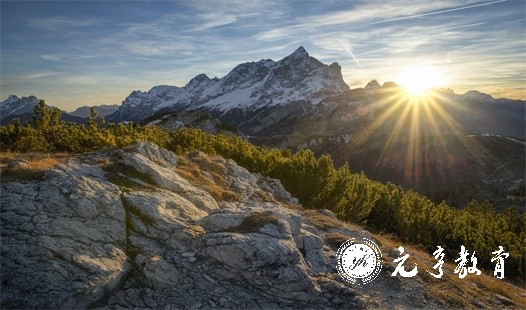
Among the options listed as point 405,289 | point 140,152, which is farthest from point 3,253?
point 405,289

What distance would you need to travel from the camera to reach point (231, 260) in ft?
32.4

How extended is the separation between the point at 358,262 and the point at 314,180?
11.7 metres

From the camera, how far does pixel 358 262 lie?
11.7 m

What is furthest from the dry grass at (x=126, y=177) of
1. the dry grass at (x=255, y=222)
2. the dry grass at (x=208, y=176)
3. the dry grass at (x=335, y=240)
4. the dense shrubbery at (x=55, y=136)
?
the dry grass at (x=335, y=240)

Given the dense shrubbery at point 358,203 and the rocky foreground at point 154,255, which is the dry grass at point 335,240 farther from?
the dense shrubbery at point 358,203

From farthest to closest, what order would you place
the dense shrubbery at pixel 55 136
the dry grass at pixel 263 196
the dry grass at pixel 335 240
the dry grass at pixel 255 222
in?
the dense shrubbery at pixel 55 136 → the dry grass at pixel 263 196 → the dry grass at pixel 335 240 → the dry grass at pixel 255 222

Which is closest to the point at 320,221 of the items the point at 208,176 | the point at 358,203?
the point at 208,176

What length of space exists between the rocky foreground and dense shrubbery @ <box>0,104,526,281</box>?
8261 mm

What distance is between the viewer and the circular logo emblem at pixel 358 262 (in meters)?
11.0

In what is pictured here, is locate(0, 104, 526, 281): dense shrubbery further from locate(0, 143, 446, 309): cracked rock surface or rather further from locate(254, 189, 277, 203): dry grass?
locate(0, 143, 446, 309): cracked rock surface

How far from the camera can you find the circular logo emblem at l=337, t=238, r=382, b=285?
11.0 m

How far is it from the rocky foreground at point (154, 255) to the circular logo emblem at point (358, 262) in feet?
0.90

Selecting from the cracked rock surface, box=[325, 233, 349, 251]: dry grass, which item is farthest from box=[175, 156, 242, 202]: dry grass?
box=[325, 233, 349, 251]: dry grass

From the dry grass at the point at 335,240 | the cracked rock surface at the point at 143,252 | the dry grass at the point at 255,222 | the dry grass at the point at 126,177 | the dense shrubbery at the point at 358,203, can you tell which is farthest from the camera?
the dense shrubbery at the point at 358,203
